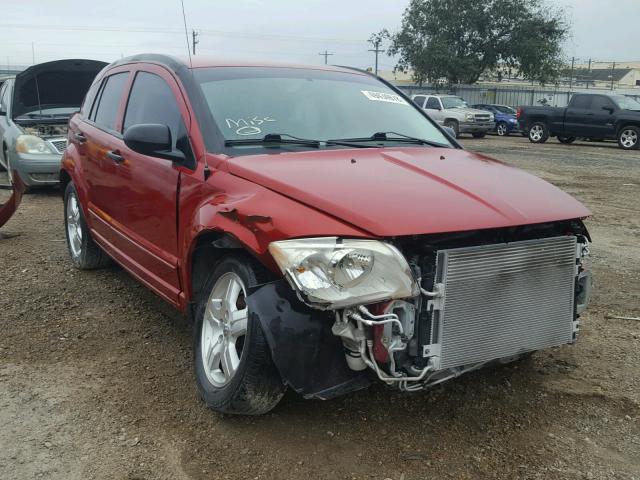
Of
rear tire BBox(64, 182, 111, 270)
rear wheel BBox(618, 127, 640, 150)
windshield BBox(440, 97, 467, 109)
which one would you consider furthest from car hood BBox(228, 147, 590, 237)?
windshield BBox(440, 97, 467, 109)

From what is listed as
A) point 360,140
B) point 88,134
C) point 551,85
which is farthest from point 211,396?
point 551,85

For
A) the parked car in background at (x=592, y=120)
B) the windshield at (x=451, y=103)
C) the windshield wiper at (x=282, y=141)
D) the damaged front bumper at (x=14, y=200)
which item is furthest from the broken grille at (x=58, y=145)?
the windshield at (x=451, y=103)

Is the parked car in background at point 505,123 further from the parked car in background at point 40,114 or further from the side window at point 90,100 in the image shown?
the side window at point 90,100

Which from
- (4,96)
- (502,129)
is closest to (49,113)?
(4,96)

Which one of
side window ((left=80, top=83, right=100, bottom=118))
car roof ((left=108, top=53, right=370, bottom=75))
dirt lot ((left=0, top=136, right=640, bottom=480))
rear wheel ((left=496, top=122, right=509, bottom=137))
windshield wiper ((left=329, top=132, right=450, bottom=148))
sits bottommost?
rear wheel ((left=496, top=122, right=509, bottom=137))

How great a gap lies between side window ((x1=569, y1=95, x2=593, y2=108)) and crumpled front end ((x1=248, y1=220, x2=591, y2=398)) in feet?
69.9

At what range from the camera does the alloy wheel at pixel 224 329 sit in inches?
120

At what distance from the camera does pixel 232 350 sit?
3.09 meters

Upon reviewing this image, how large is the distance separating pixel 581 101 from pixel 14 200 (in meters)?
20.2

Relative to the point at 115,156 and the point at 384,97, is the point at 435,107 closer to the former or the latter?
the point at 384,97

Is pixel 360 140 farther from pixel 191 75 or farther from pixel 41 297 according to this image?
pixel 41 297

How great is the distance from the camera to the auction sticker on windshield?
4.27 metres

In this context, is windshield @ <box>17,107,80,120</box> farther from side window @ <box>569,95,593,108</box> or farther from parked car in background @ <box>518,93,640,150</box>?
side window @ <box>569,95,593,108</box>

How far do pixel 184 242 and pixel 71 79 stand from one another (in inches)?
309
